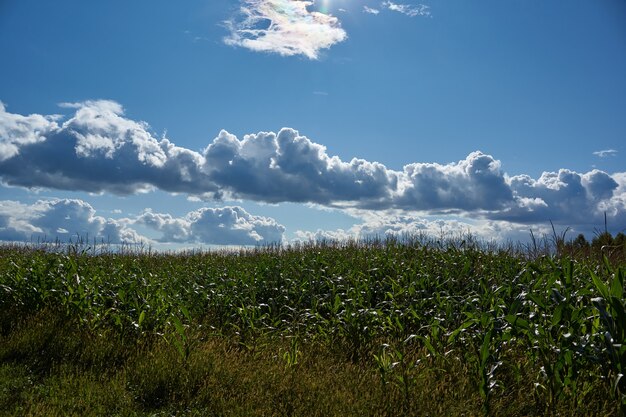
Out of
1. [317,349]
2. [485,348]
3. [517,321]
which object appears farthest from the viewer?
[317,349]

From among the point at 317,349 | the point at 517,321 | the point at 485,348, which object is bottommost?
the point at 317,349

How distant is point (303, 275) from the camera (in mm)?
12422

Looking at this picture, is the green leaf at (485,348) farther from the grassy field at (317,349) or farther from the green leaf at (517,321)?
the green leaf at (517,321)

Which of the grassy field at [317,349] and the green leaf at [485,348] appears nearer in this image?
the green leaf at [485,348]

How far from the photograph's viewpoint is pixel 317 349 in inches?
330

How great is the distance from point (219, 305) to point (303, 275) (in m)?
2.32

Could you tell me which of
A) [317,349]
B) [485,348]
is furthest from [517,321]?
[317,349]

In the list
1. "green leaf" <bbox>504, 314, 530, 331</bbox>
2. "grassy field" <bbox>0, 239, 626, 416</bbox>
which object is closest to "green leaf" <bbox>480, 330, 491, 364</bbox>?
"grassy field" <bbox>0, 239, 626, 416</bbox>

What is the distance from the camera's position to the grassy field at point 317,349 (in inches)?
233

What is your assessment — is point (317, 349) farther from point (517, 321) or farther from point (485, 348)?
point (517, 321)

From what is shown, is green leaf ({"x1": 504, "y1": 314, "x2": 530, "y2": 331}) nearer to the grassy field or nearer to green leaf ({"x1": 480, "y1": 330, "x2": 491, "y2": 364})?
the grassy field

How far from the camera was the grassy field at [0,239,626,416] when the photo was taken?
19.4 ft

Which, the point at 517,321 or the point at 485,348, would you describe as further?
the point at 517,321

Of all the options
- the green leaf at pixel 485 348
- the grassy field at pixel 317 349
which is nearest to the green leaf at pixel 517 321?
the grassy field at pixel 317 349
